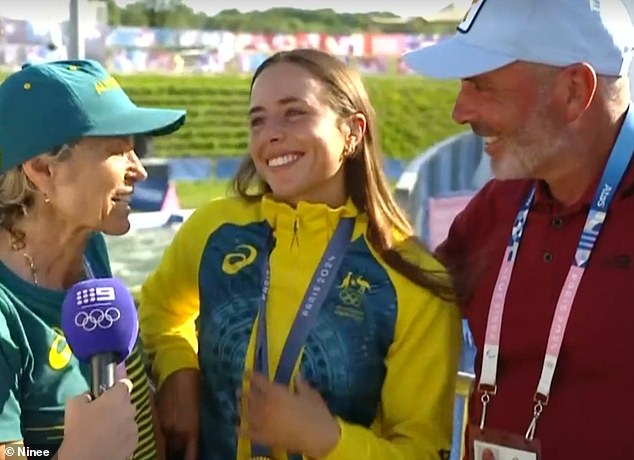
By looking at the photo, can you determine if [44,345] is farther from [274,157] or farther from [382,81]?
[382,81]

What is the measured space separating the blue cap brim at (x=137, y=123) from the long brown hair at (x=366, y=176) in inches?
9.7

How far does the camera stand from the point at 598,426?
204cm

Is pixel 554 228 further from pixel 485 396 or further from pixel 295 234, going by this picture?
pixel 295 234

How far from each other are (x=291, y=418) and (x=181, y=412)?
17.0 inches

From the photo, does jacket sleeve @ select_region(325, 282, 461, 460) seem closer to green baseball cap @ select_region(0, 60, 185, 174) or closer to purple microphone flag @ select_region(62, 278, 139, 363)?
purple microphone flag @ select_region(62, 278, 139, 363)

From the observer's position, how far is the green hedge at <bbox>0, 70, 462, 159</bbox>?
14148mm

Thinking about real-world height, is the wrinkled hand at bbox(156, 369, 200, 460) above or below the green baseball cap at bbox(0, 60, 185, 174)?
below

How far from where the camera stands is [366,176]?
2385mm

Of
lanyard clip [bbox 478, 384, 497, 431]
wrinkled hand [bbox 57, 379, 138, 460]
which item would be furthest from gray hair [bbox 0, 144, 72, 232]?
lanyard clip [bbox 478, 384, 497, 431]

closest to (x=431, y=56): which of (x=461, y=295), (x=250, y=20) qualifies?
(x=461, y=295)

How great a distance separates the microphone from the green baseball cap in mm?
364

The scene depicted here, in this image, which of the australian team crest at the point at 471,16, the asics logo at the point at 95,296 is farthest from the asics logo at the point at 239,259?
the australian team crest at the point at 471,16

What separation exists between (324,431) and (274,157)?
2.11 feet

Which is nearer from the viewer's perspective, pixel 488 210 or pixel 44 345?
pixel 44 345
